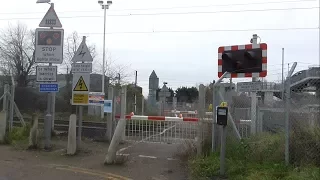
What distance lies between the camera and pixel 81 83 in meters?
12.0

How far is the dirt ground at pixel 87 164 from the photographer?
887cm

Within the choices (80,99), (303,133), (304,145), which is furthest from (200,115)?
(80,99)

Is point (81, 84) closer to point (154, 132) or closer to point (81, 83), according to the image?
point (81, 83)

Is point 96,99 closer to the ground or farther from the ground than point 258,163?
farther from the ground

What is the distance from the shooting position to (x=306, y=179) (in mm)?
6766

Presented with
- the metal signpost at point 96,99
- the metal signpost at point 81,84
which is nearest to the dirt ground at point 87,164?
the metal signpost at point 81,84

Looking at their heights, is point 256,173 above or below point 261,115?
below

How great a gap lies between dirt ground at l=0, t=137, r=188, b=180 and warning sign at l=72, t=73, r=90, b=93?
1.87 m

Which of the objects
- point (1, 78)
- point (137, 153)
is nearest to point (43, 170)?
point (137, 153)

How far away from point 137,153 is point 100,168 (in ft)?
8.09

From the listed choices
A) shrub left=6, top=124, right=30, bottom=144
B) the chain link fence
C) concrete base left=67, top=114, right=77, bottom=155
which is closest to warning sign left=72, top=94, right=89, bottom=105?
concrete base left=67, top=114, right=77, bottom=155

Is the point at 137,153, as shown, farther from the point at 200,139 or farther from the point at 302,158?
the point at 302,158

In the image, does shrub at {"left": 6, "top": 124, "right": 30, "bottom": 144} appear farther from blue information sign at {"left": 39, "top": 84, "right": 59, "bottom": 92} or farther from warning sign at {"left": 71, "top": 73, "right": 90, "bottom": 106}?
Result: warning sign at {"left": 71, "top": 73, "right": 90, "bottom": 106}

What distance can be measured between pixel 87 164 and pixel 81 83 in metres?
2.76
